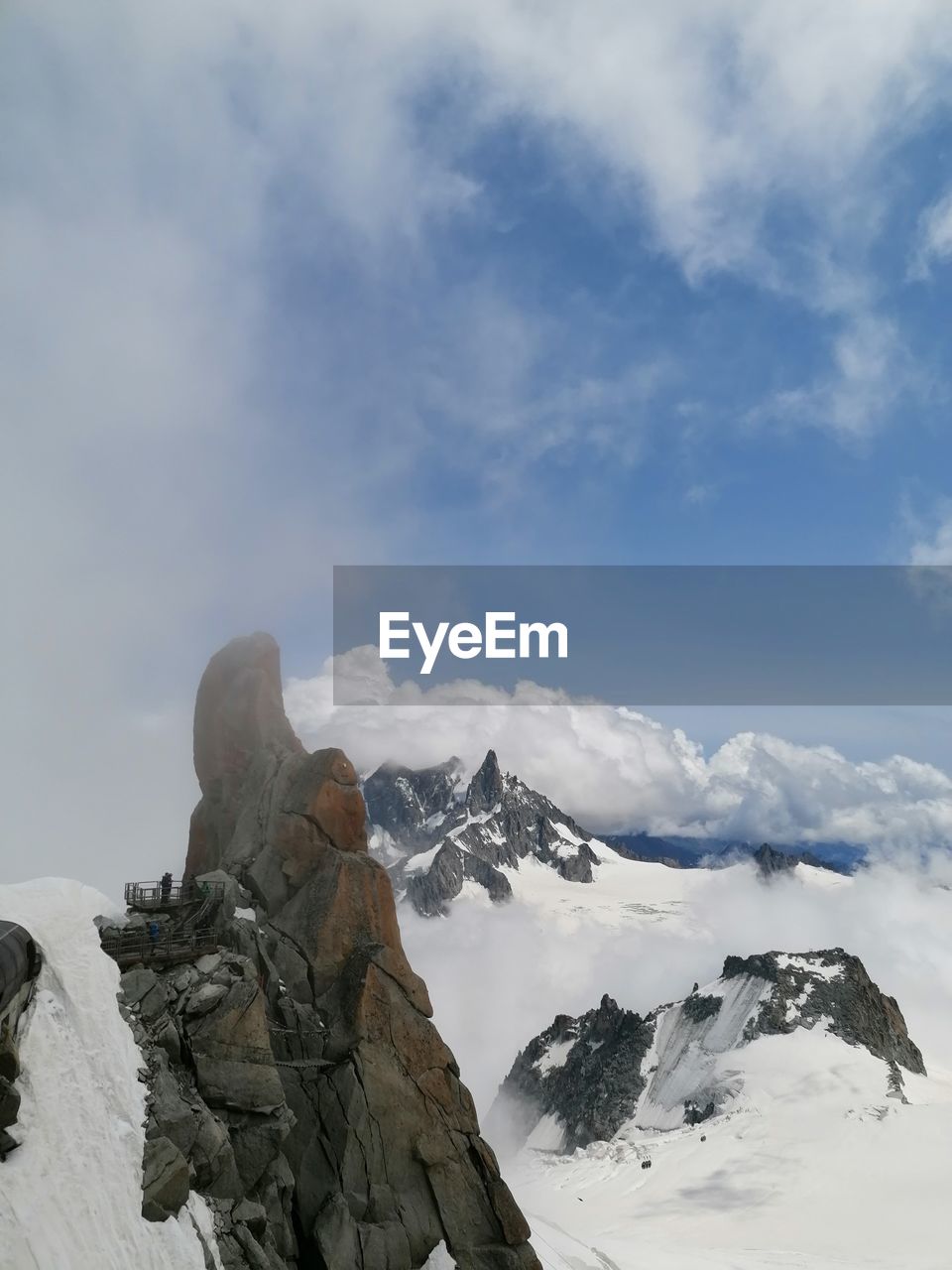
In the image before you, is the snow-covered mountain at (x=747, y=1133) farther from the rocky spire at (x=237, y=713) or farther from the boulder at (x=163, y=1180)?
the rocky spire at (x=237, y=713)

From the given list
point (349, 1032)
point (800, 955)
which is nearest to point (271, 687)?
point (349, 1032)

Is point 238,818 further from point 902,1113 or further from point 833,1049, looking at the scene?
point 833,1049

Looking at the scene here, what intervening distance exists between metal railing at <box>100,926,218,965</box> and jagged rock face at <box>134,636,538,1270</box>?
678mm

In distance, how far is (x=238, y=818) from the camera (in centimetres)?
4838

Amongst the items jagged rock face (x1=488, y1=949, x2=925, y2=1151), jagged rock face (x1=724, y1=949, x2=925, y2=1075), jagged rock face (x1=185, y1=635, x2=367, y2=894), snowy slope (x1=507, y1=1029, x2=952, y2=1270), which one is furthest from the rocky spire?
jagged rock face (x1=724, y1=949, x2=925, y2=1075)

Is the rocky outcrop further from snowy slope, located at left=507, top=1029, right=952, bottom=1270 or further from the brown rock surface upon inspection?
snowy slope, located at left=507, top=1029, right=952, bottom=1270

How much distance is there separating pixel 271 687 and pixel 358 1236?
31.2 meters

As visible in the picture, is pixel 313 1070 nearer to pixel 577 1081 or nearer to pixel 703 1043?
pixel 703 1043

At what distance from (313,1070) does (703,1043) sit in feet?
384

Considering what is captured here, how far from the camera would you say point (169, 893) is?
36.7m

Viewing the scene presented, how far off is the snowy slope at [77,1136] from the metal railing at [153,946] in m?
2.05

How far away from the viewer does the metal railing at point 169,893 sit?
3538 centimetres

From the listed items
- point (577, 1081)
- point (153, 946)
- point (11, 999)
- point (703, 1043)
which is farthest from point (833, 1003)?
point (11, 999)

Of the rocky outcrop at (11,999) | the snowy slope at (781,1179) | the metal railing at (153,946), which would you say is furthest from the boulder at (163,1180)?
the snowy slope at (781,1179)
